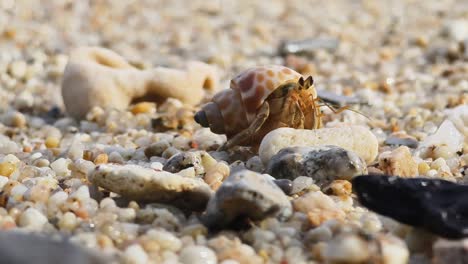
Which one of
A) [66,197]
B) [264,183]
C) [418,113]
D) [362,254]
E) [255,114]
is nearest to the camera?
[362,254]

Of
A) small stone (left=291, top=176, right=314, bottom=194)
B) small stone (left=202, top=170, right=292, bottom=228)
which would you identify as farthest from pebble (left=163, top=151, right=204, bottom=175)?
small stone (left=202, top=170, right=292, bottom=228)

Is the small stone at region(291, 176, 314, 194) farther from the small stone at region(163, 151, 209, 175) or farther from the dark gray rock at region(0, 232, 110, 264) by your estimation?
the dark gray rock at region(0, 232, 110, 264)

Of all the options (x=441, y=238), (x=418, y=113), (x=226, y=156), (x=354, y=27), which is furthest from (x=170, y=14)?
(x=441, y=238)

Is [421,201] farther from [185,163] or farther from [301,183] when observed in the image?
[185,163]

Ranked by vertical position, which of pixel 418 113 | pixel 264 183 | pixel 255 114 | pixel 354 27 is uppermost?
pixel 264 183

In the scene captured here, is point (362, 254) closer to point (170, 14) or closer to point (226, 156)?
point (226, 156)

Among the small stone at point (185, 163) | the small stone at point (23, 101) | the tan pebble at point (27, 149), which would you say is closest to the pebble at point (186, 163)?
the small stone at point (185, 163)

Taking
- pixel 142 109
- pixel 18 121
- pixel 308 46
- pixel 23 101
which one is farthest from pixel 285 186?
pixel 308 46
